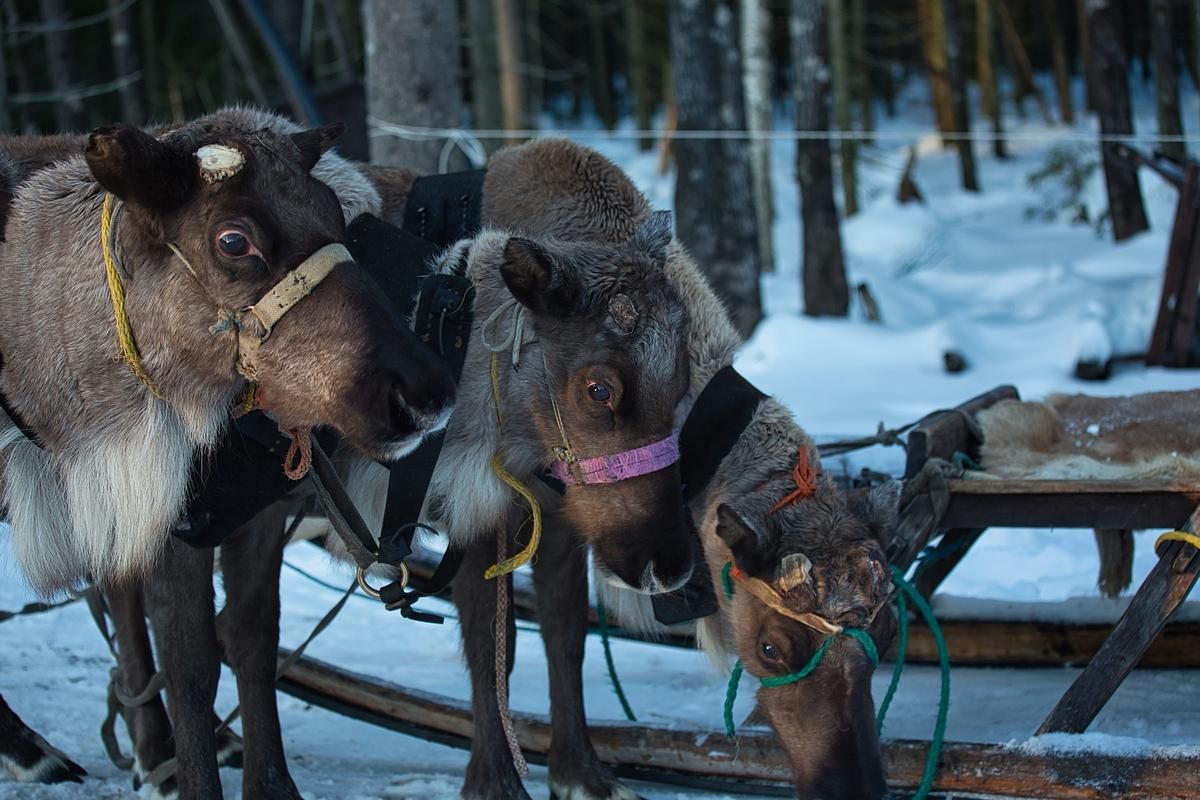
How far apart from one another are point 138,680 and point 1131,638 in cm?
315

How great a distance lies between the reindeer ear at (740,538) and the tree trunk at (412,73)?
4.56 meters

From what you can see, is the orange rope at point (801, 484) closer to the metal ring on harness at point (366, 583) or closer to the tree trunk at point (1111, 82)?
the metal ring on harness at point (366, 583)

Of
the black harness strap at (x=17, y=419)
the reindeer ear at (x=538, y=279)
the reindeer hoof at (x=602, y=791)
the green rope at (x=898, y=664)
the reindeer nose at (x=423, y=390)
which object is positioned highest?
the reindeer ear at (x=538, y=279)

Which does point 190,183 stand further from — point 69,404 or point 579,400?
point 579,400

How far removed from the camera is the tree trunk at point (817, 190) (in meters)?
12.5

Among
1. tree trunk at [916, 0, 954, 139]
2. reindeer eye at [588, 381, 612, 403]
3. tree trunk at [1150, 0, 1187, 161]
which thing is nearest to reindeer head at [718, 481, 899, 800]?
reindeer eye at [588, 381, 612, 403]

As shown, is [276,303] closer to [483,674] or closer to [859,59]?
[483,674]

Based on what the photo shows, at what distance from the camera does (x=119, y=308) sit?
3.04m

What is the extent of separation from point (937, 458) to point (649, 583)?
4.03ft

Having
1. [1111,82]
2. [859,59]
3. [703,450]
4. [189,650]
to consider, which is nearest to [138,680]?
[189,650]

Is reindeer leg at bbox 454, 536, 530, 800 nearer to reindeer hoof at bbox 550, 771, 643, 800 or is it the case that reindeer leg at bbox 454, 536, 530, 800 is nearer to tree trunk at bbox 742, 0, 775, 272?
reindeer hoof at bbox 550, 771, 643, 800

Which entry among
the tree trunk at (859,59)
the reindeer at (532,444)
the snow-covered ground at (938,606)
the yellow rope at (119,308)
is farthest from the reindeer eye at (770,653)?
the tree trunk at (859,59)

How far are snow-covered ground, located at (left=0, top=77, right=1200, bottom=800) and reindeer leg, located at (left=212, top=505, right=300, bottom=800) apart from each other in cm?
25

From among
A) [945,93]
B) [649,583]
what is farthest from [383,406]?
[945,93]
